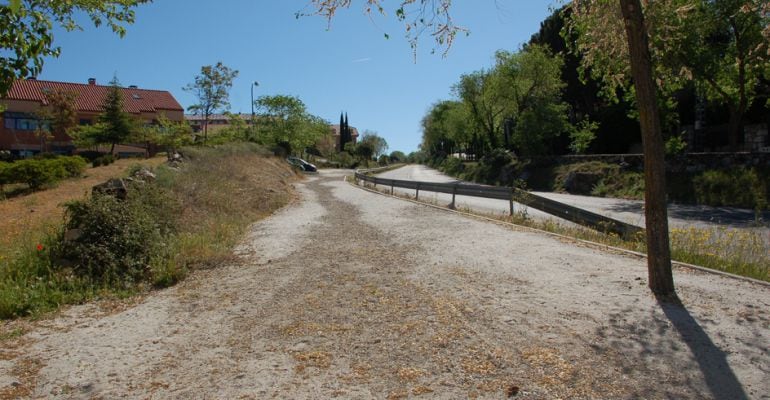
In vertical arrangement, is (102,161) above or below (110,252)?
above

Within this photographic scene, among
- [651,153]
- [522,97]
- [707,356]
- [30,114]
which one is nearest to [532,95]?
[522,97]

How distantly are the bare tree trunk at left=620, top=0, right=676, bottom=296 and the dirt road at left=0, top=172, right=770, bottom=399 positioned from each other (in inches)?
18.8

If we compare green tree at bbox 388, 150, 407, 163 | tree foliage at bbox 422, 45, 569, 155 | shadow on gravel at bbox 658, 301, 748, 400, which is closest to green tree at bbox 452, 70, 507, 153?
tree foliage at bbox 422, 45, 569, 155

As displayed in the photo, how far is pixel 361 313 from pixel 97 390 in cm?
252

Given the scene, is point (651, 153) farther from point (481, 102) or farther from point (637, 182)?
point (481, 102)

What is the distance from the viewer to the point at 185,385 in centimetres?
381

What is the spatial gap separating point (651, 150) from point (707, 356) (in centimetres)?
237

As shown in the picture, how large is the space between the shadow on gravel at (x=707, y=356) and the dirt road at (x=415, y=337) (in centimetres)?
2

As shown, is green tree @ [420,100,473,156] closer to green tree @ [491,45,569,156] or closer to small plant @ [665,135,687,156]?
green tree @ [491,45,569,156]

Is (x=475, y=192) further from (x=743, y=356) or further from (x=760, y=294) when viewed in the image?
(x=743, y=356)

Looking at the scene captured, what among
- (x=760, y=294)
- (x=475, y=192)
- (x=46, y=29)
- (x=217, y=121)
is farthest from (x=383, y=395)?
(x=217, y=121)

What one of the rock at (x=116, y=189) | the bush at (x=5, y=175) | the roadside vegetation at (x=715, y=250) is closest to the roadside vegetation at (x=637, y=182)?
the roadside vegetation at (x=715, y=250)

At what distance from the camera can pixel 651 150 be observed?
547 centimetres

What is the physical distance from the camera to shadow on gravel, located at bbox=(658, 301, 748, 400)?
350cm
